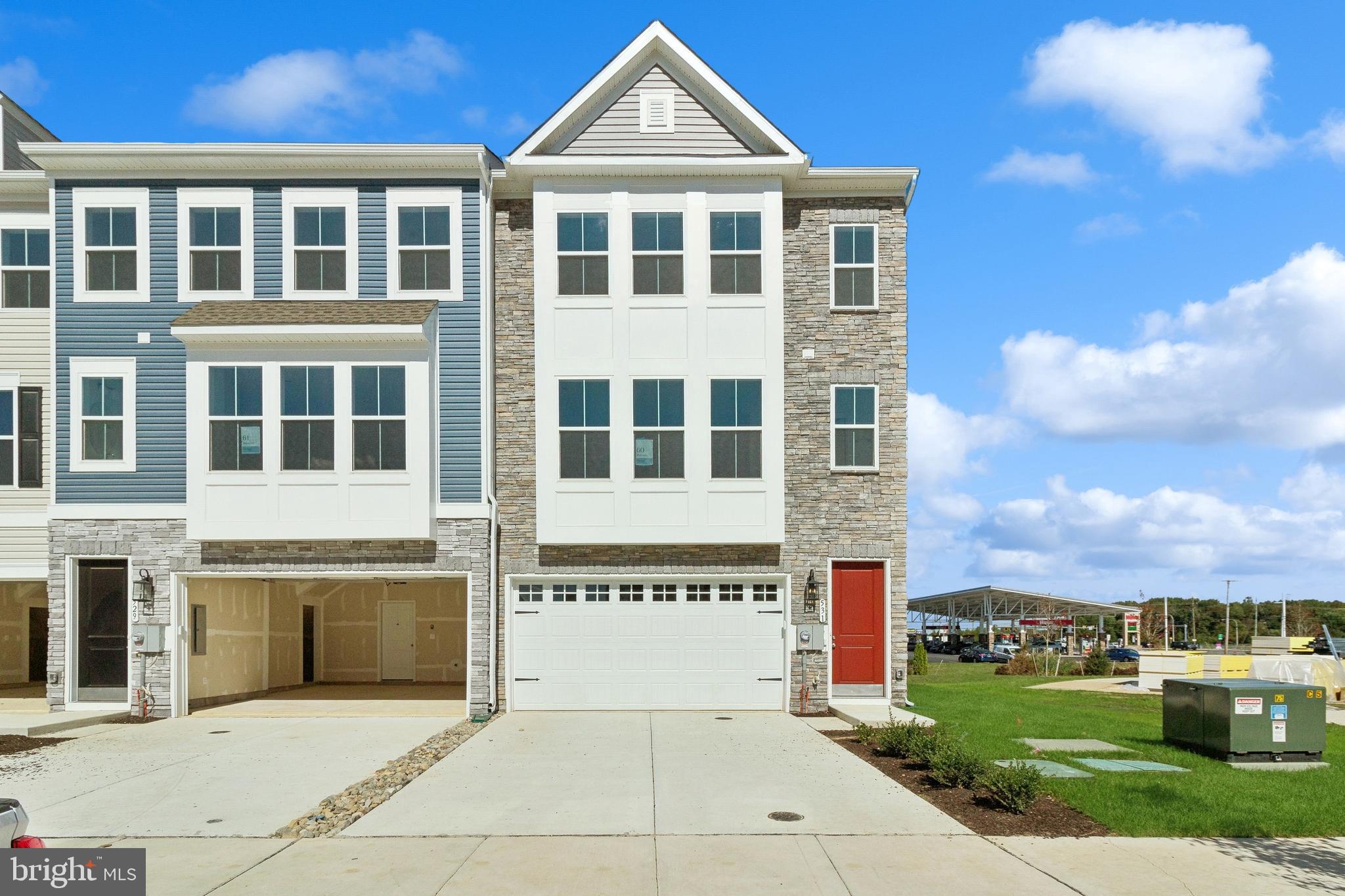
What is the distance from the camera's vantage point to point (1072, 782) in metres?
11.2

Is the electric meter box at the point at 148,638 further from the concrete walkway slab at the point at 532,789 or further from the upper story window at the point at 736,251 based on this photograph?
the upper story window at the point at 736,251

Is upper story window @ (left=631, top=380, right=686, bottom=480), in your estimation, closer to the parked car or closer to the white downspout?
the white downspout

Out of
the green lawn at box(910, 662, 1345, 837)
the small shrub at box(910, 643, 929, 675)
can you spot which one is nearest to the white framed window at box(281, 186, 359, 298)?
the green lawn at box(910, 662, 1345, 837)

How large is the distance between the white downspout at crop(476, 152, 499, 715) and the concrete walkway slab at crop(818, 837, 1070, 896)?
10.1m

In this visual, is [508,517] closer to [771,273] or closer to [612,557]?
[612,557]

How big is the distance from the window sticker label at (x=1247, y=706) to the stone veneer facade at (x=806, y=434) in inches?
255

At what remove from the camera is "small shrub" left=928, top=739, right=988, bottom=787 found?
11.0 m

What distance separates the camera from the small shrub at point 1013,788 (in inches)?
391

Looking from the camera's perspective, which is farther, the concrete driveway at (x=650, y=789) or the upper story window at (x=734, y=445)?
the upper story window at (x=734, y=445)

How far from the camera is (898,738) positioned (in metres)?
13.2

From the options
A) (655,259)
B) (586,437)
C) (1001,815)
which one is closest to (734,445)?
(586,437)

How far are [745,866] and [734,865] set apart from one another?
0.09 m

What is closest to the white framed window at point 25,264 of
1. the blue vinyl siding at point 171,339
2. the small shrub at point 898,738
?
the blue vinyl siding at point 171,339

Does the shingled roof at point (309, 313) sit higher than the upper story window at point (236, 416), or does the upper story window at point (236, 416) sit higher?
the shingled roof at point (309, 313)
